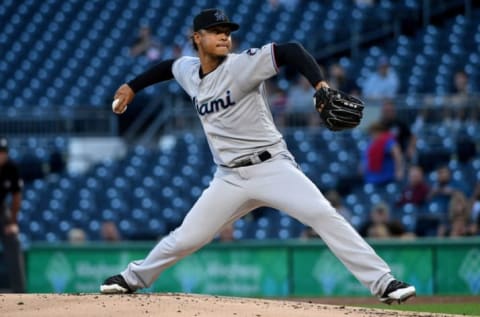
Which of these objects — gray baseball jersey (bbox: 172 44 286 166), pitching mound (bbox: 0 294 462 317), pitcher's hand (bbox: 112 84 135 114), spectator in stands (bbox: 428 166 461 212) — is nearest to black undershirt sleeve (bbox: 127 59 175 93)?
pitcher's hand (bbox: 112 84 135 114)

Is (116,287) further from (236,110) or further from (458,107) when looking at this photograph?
(458,107)

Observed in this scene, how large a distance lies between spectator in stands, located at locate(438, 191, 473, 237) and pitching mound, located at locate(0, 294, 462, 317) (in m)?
5.01

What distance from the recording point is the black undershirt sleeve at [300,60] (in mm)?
5809

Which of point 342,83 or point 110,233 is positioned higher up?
point 342,83

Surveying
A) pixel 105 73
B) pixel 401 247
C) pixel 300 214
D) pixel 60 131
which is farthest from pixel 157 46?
pixel 300 214

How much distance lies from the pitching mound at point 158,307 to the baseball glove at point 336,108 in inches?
38.3

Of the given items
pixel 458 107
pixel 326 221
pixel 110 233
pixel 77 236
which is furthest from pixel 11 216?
pixel 458 107

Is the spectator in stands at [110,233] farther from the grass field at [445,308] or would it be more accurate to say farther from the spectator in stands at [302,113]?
the grass field at [445,308]

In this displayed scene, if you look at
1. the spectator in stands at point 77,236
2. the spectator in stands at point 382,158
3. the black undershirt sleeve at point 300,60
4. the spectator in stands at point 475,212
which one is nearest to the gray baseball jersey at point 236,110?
the black undershirt sleeve at point 300,60

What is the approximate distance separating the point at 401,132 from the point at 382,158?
0.51 metres

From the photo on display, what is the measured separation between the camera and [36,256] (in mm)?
11969

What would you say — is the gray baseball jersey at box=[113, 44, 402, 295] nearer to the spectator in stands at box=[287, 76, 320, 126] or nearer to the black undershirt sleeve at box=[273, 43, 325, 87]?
the black undershirt sleeve at box=[273, 43, 325, 87]

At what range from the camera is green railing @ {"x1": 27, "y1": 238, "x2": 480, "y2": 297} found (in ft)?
34.7

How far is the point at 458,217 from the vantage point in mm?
11266
